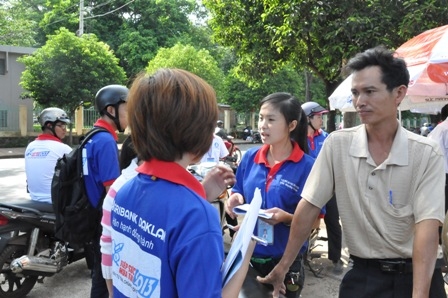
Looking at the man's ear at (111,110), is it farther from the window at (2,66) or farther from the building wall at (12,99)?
the window at (2,66)

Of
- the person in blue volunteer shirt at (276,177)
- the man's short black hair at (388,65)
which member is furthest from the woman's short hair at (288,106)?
the man's short black hair at (388,65)

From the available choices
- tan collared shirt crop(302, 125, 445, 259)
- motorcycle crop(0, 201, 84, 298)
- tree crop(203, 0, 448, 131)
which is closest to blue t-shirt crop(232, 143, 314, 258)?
tan collared shirt crop(302, 125, 445, 259)

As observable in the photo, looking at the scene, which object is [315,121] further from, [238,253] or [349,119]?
[238,253]

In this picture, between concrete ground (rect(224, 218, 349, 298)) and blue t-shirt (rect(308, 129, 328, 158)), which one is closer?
concrete ground (rect(224, 218, 349, 298))

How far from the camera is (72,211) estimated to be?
10.0 ft

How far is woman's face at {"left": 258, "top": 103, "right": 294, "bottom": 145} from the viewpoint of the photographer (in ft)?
8.40

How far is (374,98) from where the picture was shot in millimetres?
1850

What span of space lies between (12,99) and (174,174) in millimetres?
22284

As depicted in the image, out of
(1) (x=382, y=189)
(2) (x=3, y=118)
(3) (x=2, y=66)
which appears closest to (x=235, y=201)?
(1) (x=382, y=189)

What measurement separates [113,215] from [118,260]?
0.14 metres

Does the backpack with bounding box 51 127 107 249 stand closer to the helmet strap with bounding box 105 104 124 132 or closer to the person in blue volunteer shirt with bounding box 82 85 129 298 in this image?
the person in blue volunteer shirt with bounding box 82 85 129 298

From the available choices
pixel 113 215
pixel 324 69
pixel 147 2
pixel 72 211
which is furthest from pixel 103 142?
pixel 147 2

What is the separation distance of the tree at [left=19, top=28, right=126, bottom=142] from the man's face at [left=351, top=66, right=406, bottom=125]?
58.5 ft

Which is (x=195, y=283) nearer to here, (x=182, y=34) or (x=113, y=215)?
(x=113, y=215)
